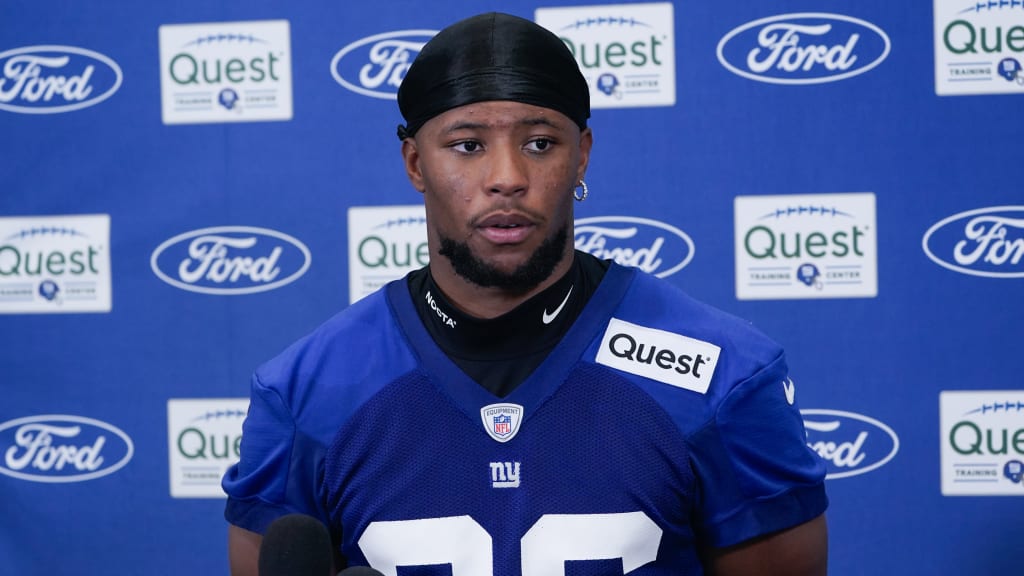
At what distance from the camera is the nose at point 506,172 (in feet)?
3.96

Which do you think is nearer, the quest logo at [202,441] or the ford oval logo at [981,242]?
the ford oval logo at [981,242]

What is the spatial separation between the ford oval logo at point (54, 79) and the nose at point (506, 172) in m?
1.45

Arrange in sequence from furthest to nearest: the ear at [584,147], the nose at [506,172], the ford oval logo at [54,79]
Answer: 1. the ford oval logo at [54,79]
2. the ear at [584,147]
3. the nose at [506,172]

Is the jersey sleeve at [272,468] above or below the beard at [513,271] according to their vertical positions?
below

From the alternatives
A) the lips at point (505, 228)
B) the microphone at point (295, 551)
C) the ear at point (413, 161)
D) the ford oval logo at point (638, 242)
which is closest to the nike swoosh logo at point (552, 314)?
the lips at point (505, 228)

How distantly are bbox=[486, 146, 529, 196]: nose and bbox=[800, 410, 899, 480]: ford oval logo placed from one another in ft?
4.11

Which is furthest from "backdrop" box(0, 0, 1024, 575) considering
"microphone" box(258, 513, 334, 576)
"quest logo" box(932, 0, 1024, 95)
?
"microphone" box(258, 513, 334, 576)

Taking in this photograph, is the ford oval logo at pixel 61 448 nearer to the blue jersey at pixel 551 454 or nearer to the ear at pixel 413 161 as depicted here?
the blue jersey at pixel 551 454

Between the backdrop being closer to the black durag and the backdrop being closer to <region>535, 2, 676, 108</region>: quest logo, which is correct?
<region>535, 2, 676, 108</region>: quest logo

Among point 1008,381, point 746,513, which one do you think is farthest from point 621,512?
point 1008,381

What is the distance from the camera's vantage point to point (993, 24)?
85.4 inches

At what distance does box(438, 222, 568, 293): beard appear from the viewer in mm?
1262

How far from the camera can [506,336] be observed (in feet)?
4.28

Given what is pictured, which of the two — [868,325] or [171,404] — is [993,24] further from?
[171,404]
